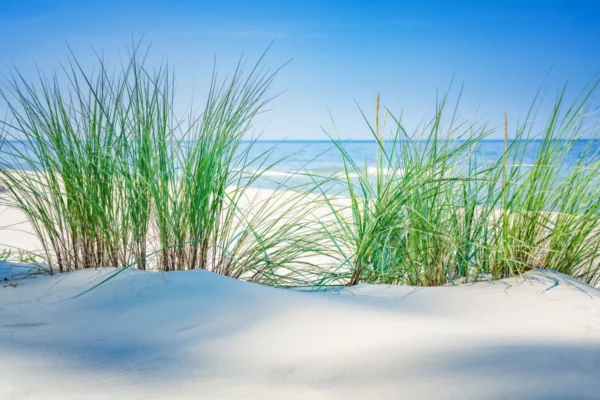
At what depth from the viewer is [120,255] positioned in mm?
1831

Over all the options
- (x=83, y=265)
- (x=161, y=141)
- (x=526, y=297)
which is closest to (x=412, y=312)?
(x=526, y=297)

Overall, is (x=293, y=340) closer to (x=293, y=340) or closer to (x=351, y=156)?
(x=293, y=340)

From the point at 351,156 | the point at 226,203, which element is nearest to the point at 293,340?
the point at 226,203

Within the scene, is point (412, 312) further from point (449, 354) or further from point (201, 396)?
point (201, 396)

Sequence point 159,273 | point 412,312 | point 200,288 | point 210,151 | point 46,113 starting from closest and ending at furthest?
1. point 412,312
2. point 200,288
3. point 159,273
4. point 210,151
5. point 46,113

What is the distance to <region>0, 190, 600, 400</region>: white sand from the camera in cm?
89

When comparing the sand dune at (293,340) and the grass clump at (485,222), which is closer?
the sand dune at (293,340)

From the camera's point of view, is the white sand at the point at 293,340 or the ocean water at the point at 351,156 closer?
the white sand at the point at 293,340

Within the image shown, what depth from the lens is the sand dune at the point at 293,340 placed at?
89cm

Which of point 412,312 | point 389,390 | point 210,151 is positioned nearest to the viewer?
point 389,390

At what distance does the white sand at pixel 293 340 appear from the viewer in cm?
89

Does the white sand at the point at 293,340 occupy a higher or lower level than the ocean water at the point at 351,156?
lower

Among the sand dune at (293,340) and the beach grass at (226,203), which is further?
the beach grass at (226,203)

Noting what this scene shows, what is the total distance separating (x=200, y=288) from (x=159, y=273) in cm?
23
